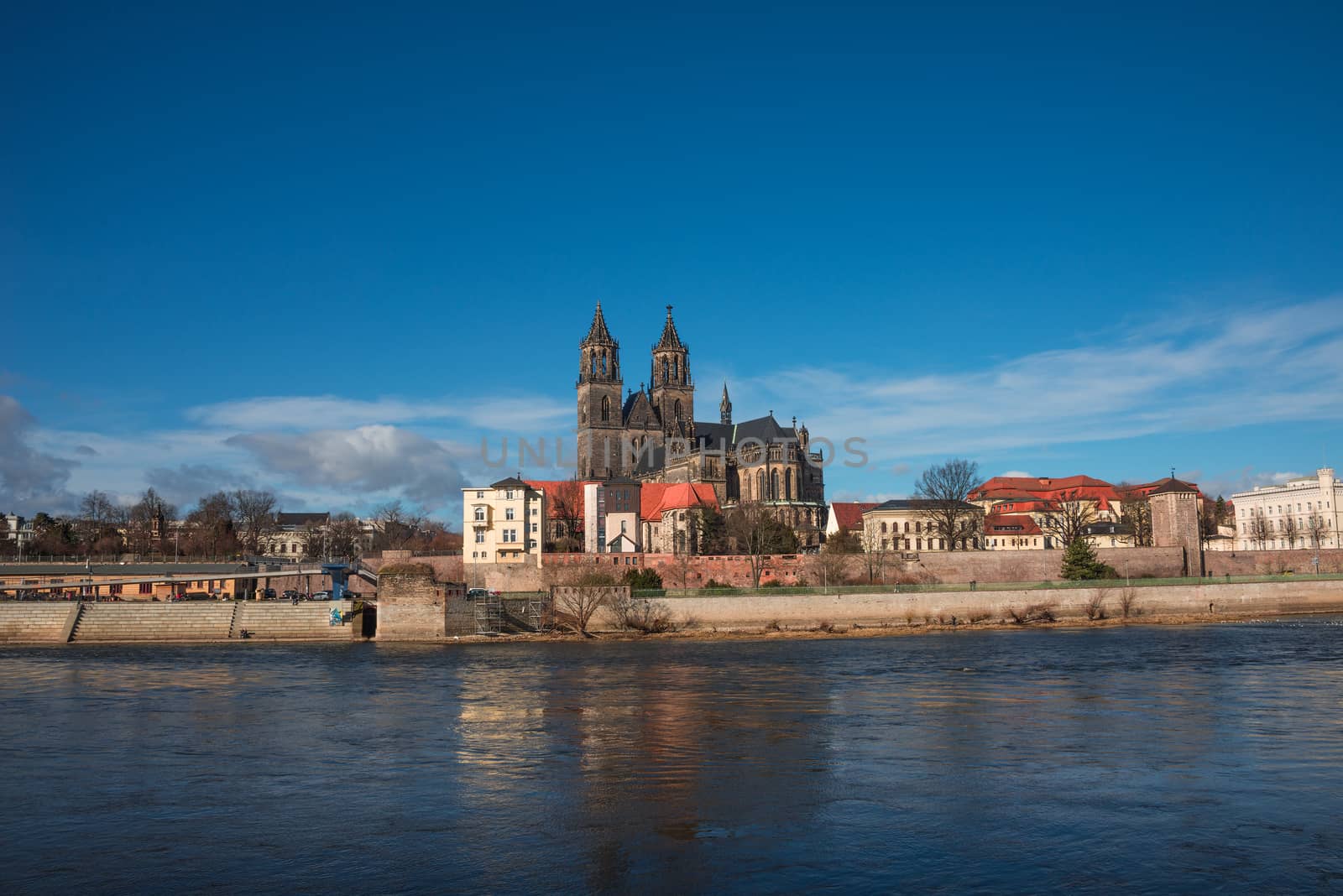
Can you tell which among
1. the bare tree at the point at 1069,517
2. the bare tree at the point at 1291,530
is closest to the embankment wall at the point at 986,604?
the bare tree at the point at 1069,517

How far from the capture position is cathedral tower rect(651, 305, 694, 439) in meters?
129

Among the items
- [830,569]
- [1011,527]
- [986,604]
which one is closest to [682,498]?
[830,569]

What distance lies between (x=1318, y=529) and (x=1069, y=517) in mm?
31221

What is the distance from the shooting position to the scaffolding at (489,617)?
56594 mm

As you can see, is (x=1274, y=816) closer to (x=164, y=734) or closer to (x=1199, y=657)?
(x=164, y=734)

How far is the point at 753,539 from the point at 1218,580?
31518 millimetres

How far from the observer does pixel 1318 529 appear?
337ft

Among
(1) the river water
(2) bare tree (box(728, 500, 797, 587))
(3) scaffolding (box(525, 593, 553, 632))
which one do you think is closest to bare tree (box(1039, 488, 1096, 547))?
(2) bare tree (box(728, 500, 797, 587))

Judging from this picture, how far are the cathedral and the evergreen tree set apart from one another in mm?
29850

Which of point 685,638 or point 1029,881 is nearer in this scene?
point 1029,881

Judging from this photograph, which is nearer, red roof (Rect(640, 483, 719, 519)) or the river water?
the river water

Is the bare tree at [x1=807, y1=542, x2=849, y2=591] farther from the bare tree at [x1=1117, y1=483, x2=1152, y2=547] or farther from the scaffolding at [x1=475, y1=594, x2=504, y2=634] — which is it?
the bare tree at [x1=1117, y1=483, x2=1152, y2=547]

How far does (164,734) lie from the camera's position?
26656 mm

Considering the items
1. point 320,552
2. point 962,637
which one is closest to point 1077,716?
point 962,637
